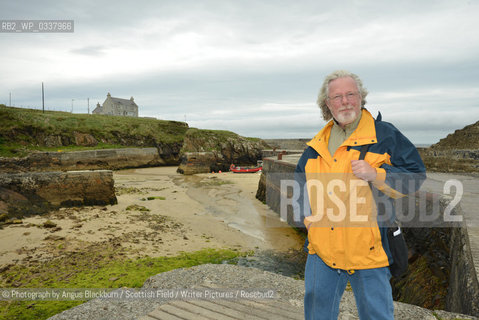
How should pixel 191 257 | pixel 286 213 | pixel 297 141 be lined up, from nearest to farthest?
1. pixel 191 257
2. pixel 286 213
3. pixel 297 141

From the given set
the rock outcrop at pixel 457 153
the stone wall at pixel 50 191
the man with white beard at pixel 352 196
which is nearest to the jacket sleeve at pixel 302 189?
the man with white beard at pixel 352 196

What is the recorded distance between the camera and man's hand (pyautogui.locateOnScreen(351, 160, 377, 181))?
179 centimetres

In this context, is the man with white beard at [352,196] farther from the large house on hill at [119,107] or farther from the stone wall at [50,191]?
the large house on hill at [119,107]

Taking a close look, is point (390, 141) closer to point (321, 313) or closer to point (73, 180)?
point (321, 313)

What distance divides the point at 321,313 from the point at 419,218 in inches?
173

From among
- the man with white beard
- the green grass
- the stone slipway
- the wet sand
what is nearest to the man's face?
the man with white beard

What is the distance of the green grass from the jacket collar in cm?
443

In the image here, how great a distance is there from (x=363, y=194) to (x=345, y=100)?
67cm

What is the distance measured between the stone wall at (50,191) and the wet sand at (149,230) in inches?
20.3

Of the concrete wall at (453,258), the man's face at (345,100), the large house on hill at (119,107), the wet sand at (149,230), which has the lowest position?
the wet sand at (149,230)

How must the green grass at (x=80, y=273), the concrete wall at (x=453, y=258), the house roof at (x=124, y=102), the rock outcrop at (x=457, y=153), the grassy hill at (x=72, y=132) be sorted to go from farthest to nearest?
1. the house roof at (x=124, y=102)
2. the grassy hill at (x=72, y=132)
3. the rock outcrop at (x=457, y=153)
4. the green grass at (x=80, y=273)
5. the concrete wall at (x=453, y=258)

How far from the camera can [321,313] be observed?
2.03 metres

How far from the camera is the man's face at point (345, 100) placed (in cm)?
199

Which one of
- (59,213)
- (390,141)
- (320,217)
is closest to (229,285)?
(320,217)
